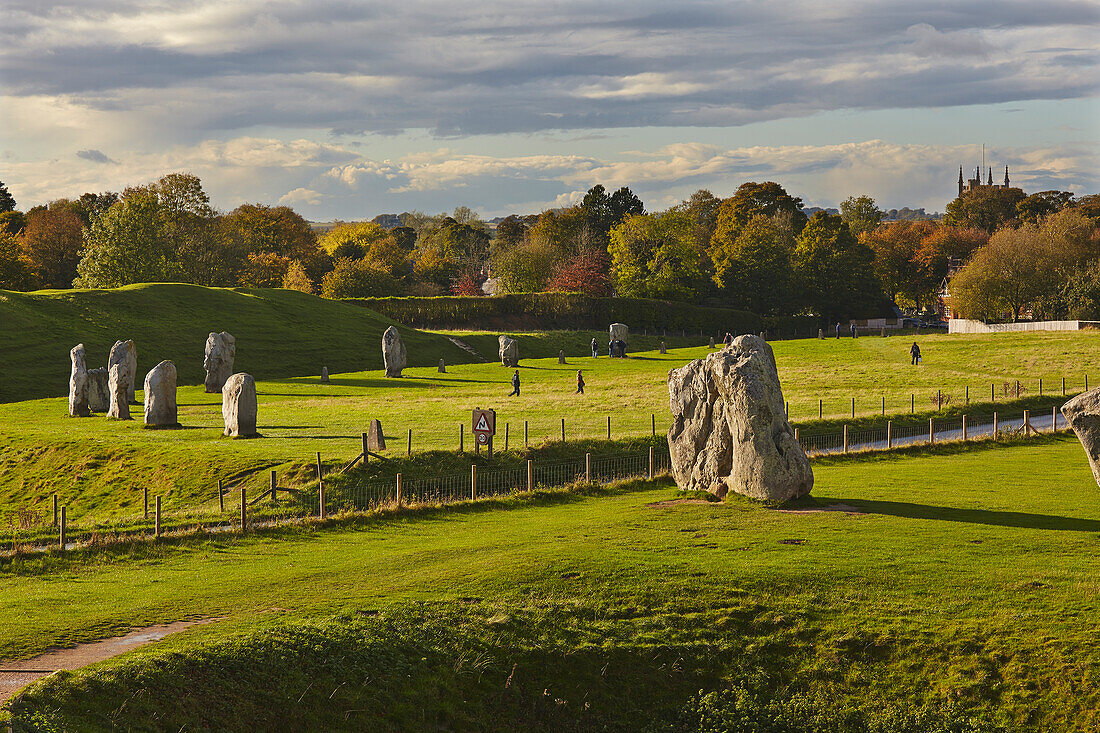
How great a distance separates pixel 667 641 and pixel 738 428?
11.1 m

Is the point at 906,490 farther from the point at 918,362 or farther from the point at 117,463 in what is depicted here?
the point at 918,362

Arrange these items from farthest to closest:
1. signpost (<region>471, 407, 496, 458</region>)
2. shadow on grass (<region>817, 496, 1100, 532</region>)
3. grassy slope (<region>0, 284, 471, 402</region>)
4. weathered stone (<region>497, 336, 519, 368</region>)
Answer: weathered stone (<region>497, 336, 519, 368</region>) < grassy slope (<region>0, 284, 471, 402</region>) < signpost (<region>471, 407, 496, 458</region>) < shadow on grass (<region>817, 496, 1100, 532</region>)

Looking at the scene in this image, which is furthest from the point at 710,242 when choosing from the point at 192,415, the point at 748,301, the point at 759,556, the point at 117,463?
the point at 759,556

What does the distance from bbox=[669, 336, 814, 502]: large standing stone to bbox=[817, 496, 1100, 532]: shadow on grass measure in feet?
5.65

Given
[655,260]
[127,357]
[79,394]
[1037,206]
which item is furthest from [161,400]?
[1037,206]

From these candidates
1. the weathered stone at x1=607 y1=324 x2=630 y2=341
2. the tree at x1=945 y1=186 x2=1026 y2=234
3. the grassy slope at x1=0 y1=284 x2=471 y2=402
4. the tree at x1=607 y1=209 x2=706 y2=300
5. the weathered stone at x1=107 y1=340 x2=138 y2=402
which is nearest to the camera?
the weathered stone at x1=107 y1=340 x2=138 y2=402

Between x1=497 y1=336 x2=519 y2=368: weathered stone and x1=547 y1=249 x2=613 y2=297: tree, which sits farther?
x1=547 y1=249 x2=613 y2=297: tree

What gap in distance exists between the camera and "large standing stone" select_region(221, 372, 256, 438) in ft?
141

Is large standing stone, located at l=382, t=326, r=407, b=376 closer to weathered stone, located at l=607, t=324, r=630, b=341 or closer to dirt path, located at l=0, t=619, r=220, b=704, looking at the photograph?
weathered stone, located at l=607, t=324, r=630, b=341

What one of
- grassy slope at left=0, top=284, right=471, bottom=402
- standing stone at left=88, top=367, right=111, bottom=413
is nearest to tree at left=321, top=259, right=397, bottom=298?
grassy slope at left=0, top=284, right=471, bottom=402

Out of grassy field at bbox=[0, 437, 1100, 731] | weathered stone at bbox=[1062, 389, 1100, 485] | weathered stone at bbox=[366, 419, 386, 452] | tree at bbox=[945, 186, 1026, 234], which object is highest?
tree at bbox=[945, 186, 1026, 234]

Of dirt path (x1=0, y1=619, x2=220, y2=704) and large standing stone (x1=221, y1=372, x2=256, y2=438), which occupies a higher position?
large standing stone (x1=221, y1=372, x2=256, y2=438)

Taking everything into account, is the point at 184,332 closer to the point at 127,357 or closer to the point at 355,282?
the point at 127,357

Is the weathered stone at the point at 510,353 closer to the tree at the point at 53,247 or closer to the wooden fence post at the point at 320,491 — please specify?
the wooden fence post at the point at 320,491
